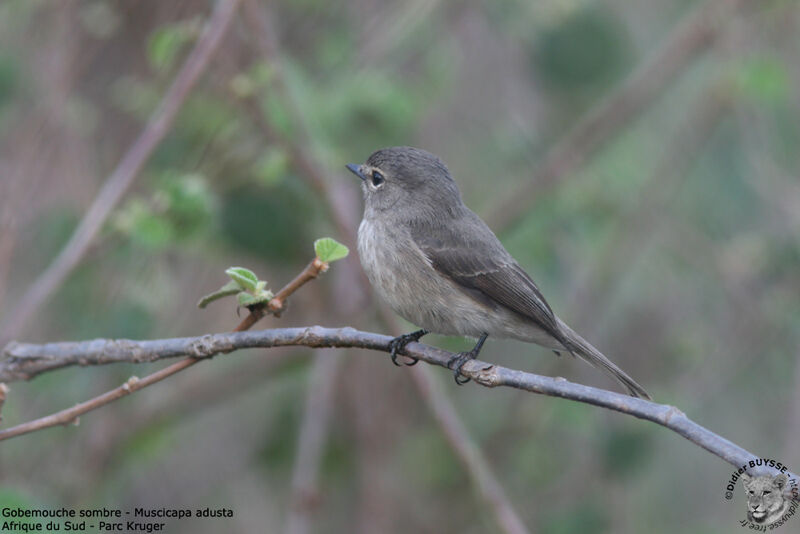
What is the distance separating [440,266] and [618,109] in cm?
199

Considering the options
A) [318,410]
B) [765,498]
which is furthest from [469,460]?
[765,498]

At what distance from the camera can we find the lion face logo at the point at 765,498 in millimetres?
1859

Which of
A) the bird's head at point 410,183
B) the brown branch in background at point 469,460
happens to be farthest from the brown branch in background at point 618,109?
the brown branch in background at point 469,460

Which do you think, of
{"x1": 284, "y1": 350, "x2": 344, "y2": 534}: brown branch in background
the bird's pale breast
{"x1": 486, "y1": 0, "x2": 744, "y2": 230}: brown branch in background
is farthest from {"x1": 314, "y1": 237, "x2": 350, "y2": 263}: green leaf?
{"x1": 486, "y1": 0, "x2": 744, "y2": 230}: brown branch in background

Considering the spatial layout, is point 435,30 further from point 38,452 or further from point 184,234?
point 38,452

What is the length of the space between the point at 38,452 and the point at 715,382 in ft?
13.8

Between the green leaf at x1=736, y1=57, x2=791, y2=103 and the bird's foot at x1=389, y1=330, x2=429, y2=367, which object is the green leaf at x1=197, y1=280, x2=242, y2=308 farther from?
the green leaf at x1=736, y1=57, x2=791, y2=103

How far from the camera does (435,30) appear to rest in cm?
567

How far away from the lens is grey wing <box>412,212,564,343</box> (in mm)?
3703

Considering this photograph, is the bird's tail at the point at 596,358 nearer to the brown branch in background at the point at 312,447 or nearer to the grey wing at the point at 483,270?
the grey wing at the point at 483,270

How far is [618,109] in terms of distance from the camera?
5.12m

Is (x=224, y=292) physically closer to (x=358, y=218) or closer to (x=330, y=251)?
(x=330, y=251)

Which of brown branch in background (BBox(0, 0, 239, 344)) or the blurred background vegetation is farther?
the blurred background vegetation

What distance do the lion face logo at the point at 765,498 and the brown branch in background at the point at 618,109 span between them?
10.8 ft
